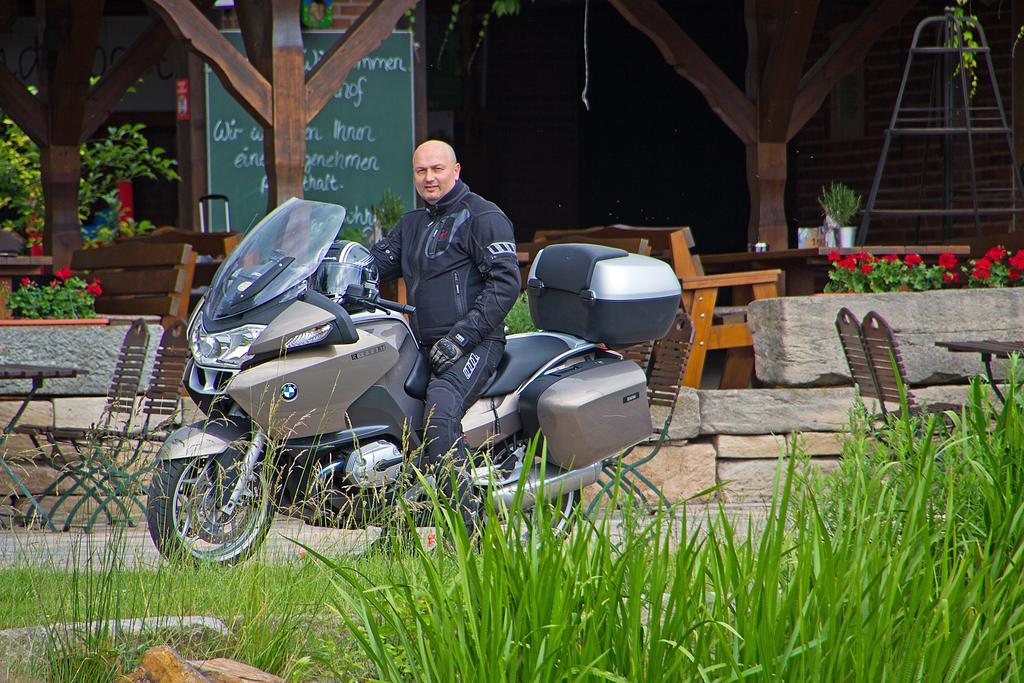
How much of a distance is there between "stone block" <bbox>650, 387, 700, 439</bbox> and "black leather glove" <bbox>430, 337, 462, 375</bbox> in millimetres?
2370

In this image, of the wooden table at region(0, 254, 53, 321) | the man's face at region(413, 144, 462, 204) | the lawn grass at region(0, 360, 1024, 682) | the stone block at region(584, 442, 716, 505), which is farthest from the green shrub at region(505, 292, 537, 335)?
the lawn grass at region(0, 360, 1024, 682)

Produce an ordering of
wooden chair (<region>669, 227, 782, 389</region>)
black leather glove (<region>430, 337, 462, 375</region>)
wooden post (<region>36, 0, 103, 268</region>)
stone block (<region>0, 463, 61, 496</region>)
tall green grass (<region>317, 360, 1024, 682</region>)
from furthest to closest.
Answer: wooden post (<region>36, 0, 103, 268</region>) → wooden chair (<region>669, 227, 782, 389</region>) → stone block (<region>0, 463, 61, 496</region>) → black leather glove (<region>430, 337, 462, 375</region>) → tall green grass (<region>317, 360, 1024, 682</region>)

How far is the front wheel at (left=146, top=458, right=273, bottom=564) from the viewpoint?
3.94 metres

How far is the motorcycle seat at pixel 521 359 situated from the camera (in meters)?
4.57

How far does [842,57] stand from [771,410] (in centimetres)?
245

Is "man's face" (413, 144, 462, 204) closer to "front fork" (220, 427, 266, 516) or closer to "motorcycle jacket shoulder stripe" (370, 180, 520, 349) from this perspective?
"motorcycle jacket shoulder stripe" (370, 180, 520, 349)

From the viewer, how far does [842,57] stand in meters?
7.80

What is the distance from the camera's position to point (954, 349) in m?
5.95

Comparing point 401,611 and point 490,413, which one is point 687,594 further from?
point 490,413

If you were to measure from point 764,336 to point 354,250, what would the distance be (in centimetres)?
295

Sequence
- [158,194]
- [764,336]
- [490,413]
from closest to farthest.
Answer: [490,413]
[764,336]
[158,194]

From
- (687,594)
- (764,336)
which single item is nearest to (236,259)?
(687,594)

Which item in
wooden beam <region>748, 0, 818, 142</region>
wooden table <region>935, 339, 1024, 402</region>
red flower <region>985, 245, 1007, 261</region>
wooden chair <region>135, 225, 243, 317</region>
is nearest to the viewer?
wooden table <region>935, 339, 1024, 402</region>

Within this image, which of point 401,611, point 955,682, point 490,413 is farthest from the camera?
point 490,413
